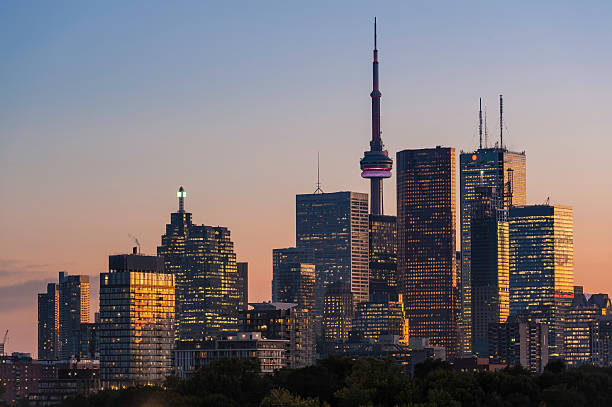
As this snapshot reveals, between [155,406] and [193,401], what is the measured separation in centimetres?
841

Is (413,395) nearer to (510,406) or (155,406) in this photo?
(510,406)

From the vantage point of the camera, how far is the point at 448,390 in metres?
167

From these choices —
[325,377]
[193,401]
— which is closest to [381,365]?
[325,377]

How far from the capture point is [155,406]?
7707 inches

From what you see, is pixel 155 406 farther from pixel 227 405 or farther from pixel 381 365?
pixel 381 365

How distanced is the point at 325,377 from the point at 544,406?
112 feet

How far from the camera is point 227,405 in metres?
187

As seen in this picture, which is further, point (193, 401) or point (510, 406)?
point (193, 401)

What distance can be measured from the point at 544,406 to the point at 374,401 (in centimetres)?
2080

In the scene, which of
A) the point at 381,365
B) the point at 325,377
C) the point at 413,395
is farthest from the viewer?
the point at 325,377

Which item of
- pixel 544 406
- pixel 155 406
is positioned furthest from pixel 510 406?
pixel 155 406

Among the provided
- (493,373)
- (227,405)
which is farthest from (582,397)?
(227,405)

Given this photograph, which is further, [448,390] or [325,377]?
[325,377]

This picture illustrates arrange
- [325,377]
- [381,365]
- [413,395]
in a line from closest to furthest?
[413,395], [381,365], [325,377]
